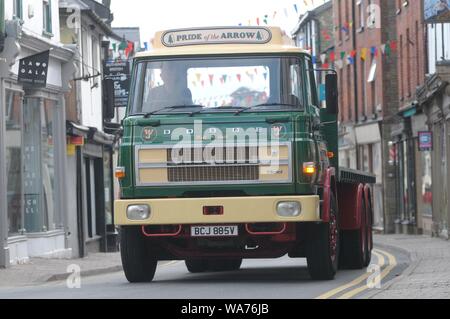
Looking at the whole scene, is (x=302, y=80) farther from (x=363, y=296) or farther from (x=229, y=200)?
(x=363, y=296)

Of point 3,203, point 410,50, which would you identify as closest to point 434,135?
point 410,50

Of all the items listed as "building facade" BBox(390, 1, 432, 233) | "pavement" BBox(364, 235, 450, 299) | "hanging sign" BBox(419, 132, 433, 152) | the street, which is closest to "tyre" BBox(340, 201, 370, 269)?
Result: the street

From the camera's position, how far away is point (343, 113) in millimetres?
63438

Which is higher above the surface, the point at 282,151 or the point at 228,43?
the point at 228,43

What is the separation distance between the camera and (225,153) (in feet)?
54.2

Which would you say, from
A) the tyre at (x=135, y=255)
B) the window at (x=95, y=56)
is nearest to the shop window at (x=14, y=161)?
the tyre at (x=135, y=255)

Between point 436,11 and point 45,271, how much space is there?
11.6m

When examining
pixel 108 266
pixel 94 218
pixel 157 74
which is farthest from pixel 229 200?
pixel 94 218

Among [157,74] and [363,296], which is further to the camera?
[157,74]

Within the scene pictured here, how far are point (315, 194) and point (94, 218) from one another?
78.3ft

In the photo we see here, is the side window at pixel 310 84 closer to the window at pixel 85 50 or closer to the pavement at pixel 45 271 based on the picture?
Result: the pavement at pixel 45 271

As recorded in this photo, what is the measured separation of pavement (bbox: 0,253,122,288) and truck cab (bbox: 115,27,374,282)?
4357mm

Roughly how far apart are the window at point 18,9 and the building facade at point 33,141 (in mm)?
25

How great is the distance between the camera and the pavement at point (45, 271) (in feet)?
70.4
